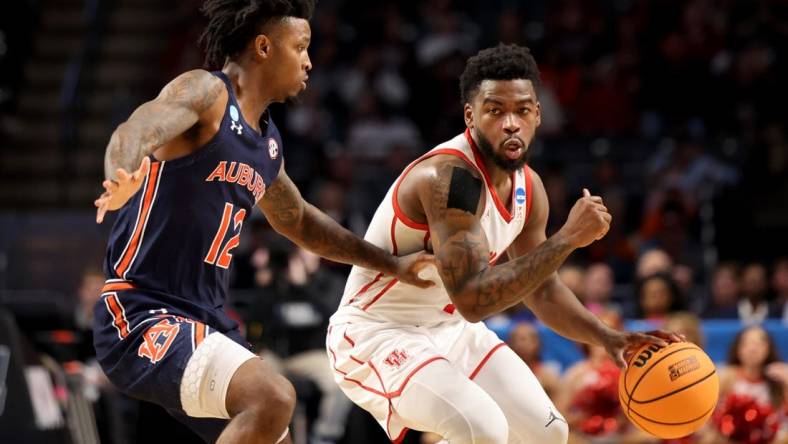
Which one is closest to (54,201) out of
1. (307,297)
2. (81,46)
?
(81,46)

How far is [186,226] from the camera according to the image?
182 inches

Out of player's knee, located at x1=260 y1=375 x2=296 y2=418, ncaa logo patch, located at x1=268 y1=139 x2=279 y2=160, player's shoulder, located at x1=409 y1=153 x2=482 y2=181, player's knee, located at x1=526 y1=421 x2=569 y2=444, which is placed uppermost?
ncaa logo patch, located at x1=268 y1=139 x2=279 y2=160

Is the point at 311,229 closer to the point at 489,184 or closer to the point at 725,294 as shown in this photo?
the point at 489,184

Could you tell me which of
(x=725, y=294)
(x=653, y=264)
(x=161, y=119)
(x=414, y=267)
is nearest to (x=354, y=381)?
(x=414, y=267)

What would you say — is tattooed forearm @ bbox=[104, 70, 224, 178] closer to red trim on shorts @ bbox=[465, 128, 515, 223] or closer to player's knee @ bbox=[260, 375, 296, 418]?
player's knee @ bbox=[260, 375, 296, 418]

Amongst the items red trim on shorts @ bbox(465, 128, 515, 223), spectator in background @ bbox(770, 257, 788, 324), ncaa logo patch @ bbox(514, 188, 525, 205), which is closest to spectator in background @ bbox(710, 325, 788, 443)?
spectator in background @ bbox(770, 257, 788, 324)

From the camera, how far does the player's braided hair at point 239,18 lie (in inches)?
192

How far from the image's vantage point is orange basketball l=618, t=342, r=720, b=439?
5.11 meters

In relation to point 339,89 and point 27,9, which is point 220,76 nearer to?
point 339,89

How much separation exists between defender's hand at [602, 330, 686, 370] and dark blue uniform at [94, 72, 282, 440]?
167 cm

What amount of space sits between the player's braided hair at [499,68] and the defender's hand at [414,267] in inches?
29.0

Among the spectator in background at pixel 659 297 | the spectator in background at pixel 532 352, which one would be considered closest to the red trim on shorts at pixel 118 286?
the spectator in background at pixel 532 352

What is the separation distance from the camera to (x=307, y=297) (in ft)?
31.6

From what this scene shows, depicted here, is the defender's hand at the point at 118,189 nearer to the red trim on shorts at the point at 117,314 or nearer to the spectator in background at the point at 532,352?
the red trim on shorts at the point at 117,314
